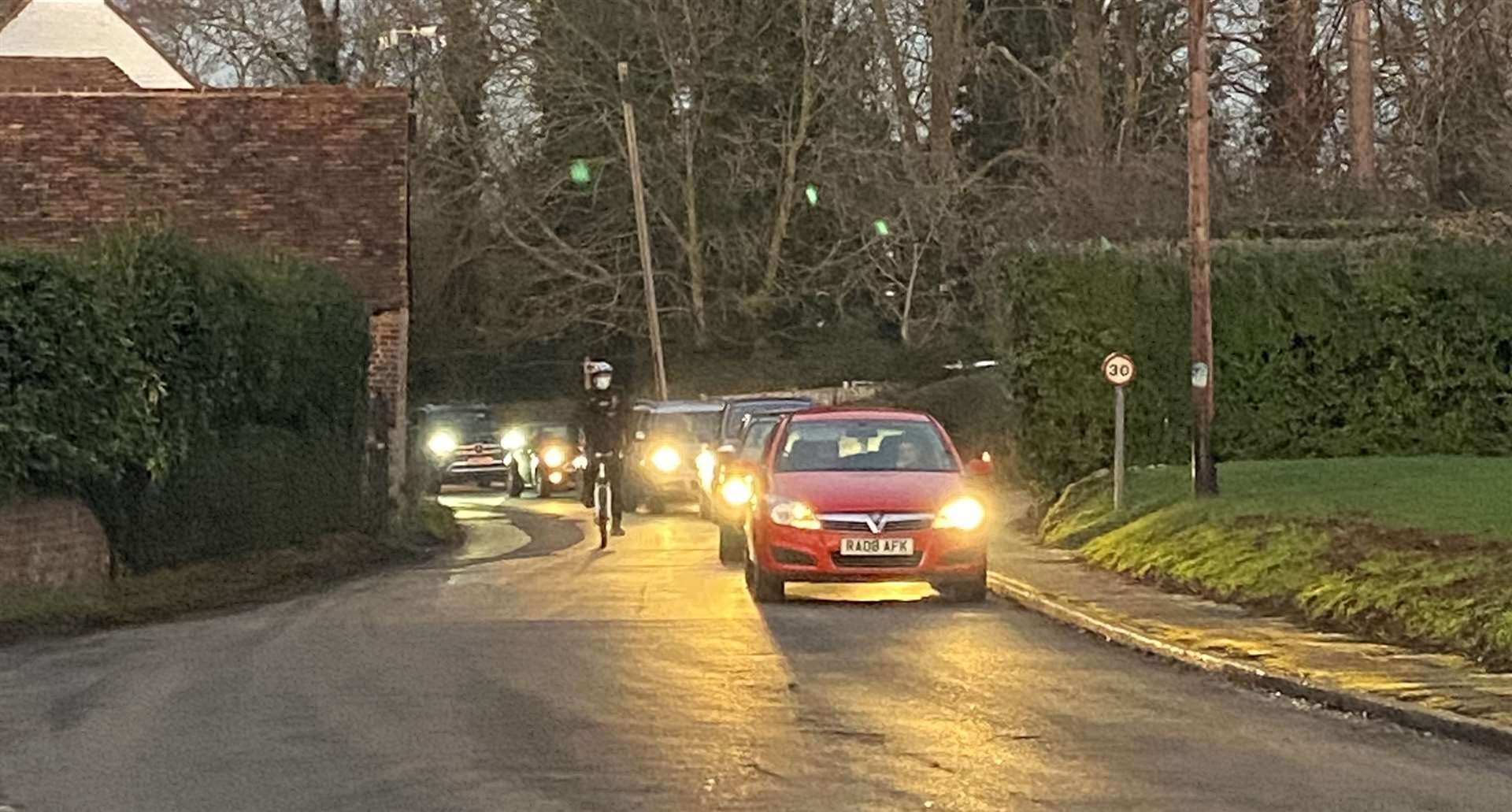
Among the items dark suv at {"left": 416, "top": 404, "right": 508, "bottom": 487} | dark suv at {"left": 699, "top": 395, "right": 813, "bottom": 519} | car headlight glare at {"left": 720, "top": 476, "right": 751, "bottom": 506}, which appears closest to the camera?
car headlight glare at {"left": 720, "top": 476, "right": 751, "bottom": 506}

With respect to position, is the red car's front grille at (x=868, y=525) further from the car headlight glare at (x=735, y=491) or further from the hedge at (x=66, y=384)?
the hedge at (x=66, y=384)

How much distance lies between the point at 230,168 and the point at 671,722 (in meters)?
23.5

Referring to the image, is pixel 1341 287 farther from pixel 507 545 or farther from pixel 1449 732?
pixel 1449 732

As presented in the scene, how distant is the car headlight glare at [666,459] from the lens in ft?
118

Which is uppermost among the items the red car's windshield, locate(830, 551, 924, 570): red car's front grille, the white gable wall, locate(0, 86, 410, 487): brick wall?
the white gable wall

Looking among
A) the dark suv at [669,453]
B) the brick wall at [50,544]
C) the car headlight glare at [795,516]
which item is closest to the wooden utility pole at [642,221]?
the dark suv at [669,453]

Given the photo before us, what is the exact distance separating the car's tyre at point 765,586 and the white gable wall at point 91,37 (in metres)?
30.2

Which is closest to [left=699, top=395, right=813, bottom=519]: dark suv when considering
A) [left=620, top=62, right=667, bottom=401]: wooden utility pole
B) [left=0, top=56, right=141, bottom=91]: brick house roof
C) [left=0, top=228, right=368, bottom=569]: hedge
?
[left=0, top=228, right=368, bottom=569]: hedge

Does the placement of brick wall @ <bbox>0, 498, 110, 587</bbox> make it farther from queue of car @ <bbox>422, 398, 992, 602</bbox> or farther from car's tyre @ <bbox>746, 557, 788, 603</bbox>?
car's tyre @ <bbox>746, 557, 788, 603</bbox>

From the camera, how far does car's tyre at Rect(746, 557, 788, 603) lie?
1847 cm

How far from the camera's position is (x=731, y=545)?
22953 millimetres

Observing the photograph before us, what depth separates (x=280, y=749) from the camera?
10.9 metres

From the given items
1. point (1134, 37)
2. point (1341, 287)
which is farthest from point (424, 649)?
point (1134, 37)

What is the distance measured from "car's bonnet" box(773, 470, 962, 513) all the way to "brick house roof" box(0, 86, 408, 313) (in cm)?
1371
